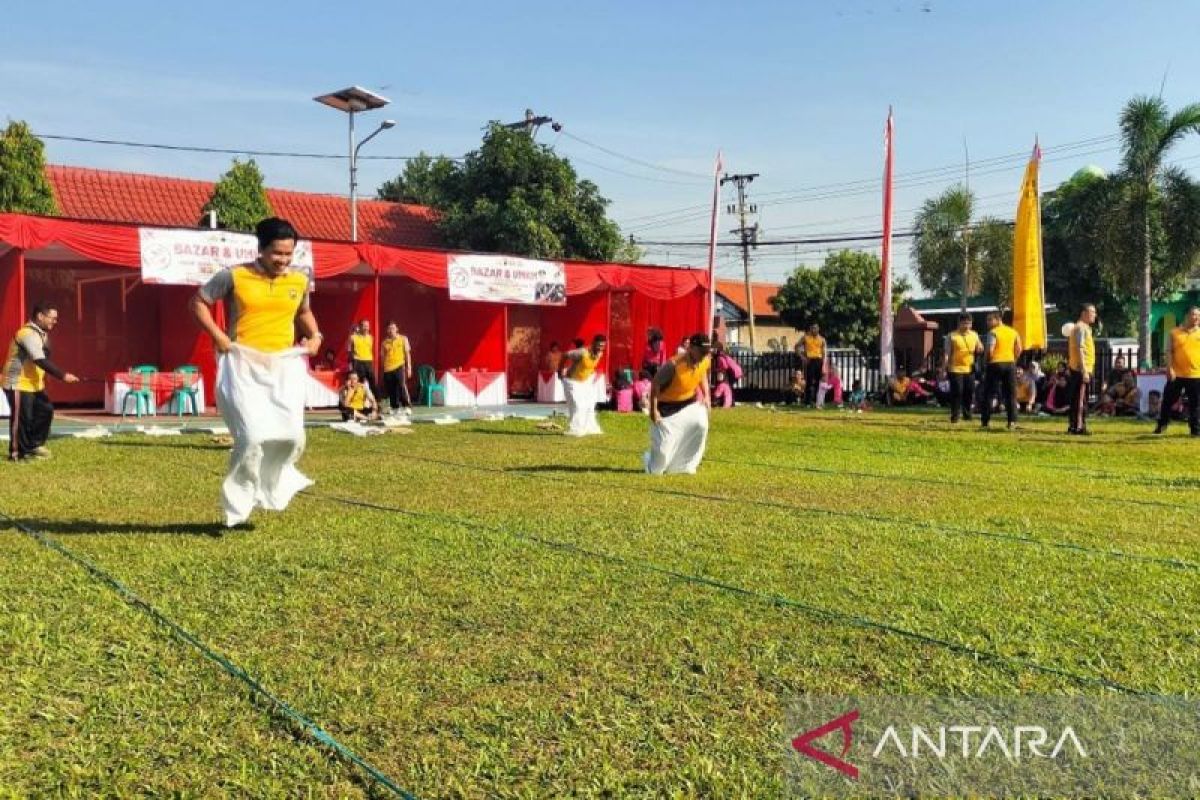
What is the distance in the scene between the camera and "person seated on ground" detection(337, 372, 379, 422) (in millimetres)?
15594

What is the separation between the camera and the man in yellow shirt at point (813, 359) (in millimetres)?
21938

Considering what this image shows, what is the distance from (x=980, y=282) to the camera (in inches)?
1543

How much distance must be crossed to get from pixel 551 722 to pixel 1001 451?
395 inches

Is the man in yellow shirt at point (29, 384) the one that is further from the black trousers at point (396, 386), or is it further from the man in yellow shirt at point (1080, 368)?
the man in yellow shirt at point (1080, 368)

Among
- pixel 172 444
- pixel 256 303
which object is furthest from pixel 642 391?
pixel 256 303

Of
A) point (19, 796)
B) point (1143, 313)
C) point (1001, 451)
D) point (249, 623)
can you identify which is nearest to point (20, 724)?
point (19, 796)

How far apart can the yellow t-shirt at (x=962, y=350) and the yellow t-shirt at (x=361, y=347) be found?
9121mm

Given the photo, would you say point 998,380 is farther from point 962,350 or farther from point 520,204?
point 520,204

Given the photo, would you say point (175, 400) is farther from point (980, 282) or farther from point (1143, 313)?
point (980, 282)

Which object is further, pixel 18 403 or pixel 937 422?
pixel 937 422

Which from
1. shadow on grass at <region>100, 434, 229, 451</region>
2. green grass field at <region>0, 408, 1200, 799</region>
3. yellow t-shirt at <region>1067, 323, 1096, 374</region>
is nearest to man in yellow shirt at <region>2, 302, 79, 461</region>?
shadow on grass at <region>100, 434, 229, 451</region>

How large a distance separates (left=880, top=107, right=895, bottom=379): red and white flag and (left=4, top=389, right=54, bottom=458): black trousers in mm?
15844

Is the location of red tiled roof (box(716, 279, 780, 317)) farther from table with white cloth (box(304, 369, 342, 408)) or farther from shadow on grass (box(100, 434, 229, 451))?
shadow on grass (box(100, 434, 229, 451))

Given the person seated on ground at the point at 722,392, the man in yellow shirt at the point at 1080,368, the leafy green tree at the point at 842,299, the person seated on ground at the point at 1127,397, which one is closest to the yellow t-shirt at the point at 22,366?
the man in yellow shirt at the point at 1080,368
